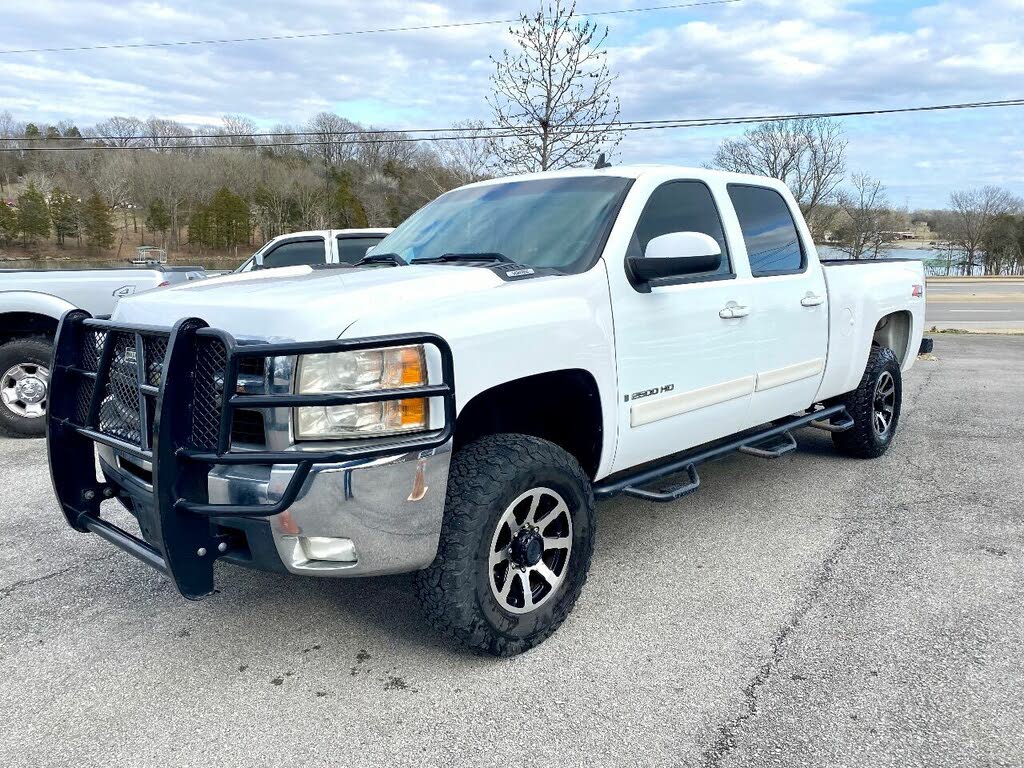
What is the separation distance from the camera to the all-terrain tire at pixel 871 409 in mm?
5652

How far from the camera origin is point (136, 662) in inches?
122

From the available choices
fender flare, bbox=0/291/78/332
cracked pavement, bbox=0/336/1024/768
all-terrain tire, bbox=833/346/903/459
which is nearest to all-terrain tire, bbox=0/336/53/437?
fender flare, bbox=0/291/78/332

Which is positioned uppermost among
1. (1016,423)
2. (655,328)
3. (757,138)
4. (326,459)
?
(757,138)

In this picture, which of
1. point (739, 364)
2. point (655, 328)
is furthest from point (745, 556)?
point (655, 328)

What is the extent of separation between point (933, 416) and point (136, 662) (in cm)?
727

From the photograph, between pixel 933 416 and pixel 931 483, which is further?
pixel 933 416

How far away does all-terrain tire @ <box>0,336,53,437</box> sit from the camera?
270 inches

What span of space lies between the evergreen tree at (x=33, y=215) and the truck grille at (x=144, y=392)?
239ft

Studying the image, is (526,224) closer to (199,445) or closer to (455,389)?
(455,389)

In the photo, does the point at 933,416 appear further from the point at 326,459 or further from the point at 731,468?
the point at 326,459

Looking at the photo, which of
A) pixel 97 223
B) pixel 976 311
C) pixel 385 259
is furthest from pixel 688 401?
pixel 97 223

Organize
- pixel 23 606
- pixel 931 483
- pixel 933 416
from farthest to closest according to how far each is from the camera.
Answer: pixel 933 416 → pixel 931 483 → pixel 23 606

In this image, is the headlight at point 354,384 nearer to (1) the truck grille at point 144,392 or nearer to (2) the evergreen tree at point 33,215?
(1) the truck grille at point 144,392

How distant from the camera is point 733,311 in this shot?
161 inches
